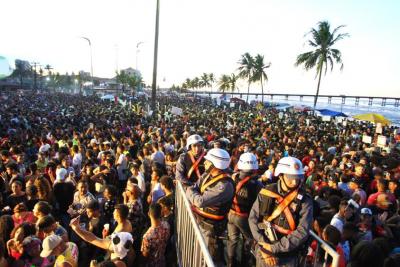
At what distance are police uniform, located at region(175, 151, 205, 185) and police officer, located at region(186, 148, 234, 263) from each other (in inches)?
30.5

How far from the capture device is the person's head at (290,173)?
2.96 m

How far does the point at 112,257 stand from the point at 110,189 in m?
1.61

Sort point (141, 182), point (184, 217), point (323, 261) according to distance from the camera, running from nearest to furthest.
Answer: point (323, 261) < point (184, 217) < point (141, 182)

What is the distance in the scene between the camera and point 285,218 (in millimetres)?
3012

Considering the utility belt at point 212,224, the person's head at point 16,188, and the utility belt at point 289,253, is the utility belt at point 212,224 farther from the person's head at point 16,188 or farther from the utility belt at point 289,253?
the person's head at point 16,188

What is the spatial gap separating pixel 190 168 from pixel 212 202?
1.18m

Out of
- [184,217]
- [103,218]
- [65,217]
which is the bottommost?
[65,217]

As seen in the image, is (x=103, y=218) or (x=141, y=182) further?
(x=141, y=182)

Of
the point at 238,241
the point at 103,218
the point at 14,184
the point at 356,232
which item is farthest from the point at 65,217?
the point at 356,232

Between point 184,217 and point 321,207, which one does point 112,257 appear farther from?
point 321,207

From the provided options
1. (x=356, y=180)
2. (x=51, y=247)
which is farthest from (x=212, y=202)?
(x=356, y=180)

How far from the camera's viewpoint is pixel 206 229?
3922mm

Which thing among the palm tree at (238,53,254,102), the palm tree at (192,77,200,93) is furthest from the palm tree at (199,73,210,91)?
the palm tree at (238,53,254,102)

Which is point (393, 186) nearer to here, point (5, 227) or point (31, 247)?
point (31, 247)
